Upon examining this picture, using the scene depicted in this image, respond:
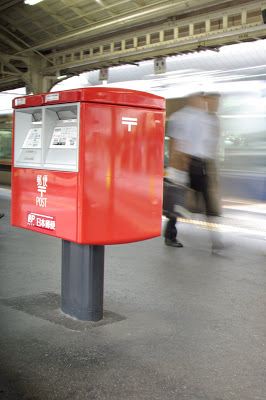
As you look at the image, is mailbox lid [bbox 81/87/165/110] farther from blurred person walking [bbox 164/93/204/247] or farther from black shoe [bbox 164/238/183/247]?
black shoe [bbox 164/238/183/247]

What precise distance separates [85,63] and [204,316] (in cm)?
979

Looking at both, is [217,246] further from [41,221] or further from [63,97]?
[63,97]

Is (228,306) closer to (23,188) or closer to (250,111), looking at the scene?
(23,188)

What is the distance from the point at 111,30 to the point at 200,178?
19.0 feet

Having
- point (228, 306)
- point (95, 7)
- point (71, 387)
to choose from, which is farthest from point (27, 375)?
point (95, 7)

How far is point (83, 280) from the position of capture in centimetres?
330

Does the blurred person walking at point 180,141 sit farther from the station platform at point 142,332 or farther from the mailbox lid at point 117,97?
the mailbox lid at point 117,97

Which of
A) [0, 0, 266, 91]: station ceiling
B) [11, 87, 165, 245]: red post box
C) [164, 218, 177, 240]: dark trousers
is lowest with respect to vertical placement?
[164, 218, 177, 240]: dark trousers

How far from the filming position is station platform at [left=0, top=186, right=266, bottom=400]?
2465 millimetres

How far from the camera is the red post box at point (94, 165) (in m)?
3.07

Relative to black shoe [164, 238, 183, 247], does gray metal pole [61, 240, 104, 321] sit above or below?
above

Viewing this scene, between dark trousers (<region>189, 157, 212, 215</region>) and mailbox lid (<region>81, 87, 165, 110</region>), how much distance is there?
2858mm

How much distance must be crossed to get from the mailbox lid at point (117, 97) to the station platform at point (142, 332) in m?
1.52

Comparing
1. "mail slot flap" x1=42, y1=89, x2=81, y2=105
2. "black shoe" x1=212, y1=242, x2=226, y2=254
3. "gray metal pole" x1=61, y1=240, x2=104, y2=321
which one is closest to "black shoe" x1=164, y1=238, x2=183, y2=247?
"black shoe" x1=212, y1=242, x2=226, y2=254
